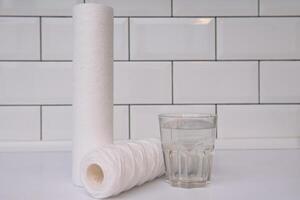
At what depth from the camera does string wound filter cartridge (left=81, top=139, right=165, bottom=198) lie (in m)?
0.47

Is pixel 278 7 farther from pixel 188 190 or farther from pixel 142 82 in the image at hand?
pixel 188 190

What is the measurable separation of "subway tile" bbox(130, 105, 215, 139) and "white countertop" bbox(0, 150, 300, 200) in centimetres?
17

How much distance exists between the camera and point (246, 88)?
0.95m

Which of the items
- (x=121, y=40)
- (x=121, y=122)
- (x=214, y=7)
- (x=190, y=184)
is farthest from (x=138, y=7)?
(x=190, y=184)

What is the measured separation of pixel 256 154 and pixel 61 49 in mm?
547

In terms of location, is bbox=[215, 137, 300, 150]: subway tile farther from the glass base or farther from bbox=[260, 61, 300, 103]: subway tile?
the glass base

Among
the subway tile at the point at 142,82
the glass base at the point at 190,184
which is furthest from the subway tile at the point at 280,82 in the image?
the glass base at the point at 190,184

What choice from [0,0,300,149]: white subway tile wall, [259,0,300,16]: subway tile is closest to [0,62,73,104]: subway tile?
[0,0,300,149]: white subway tile wall

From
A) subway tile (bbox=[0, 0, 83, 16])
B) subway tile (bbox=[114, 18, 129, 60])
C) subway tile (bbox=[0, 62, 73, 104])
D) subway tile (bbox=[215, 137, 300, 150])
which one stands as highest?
subway tile (bbox=[0, 0, 83, 16])

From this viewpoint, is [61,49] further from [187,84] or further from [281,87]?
[281,87]

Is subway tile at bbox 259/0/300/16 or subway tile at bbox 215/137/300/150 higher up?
subway tile at bbox 259/0/300/16

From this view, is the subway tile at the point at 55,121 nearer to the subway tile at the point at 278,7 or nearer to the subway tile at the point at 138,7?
the subway tile at the point at 138,7

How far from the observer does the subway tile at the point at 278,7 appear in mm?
952

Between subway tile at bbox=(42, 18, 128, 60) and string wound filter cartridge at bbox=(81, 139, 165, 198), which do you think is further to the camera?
subway tile at bbox=(42, 18, 128, 60)
